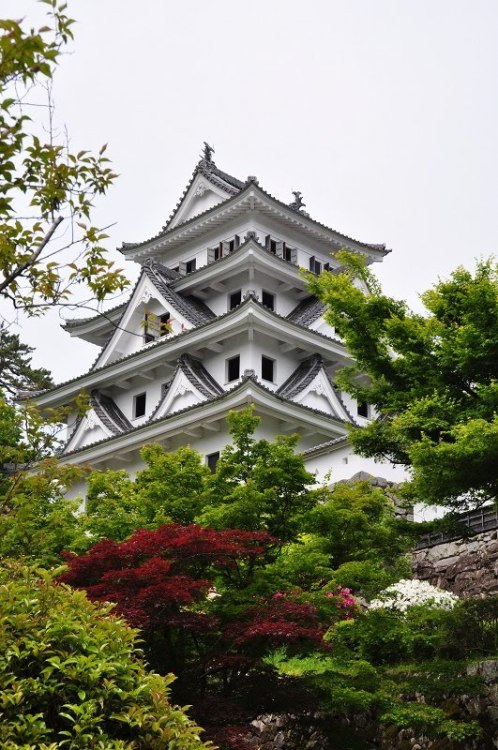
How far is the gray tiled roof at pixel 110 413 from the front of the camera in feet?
100

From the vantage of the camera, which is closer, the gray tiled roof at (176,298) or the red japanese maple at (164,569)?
the red japanese maple at (164,569)

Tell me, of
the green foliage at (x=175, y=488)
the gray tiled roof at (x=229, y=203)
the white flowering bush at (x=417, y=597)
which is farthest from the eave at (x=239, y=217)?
the green foliage at (x=175, y=488)

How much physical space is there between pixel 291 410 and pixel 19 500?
1862 cm

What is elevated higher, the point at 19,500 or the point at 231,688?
the point at 19,500

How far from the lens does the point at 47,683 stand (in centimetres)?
591

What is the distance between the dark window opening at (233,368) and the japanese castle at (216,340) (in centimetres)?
3

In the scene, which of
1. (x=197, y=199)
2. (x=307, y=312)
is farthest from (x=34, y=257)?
(x=197, y=199)

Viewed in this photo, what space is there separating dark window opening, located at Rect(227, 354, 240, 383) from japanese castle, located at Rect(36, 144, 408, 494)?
0.11 ft

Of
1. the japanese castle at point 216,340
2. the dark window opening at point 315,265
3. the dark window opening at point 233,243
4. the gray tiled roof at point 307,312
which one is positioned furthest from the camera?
the dark window opening at point 315,265

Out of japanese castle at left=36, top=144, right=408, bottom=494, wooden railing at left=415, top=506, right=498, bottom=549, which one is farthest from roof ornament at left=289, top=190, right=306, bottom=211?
wooden railing at left=415, top=506, right=498, bottom=549

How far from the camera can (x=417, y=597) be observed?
16641 millimetres

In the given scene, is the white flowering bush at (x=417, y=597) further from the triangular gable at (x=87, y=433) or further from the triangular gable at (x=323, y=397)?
the triangular gable at (x=87, y=433)

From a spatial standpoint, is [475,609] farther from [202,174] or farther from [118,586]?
[202,174]

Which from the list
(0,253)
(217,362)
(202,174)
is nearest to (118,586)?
(0,253)
